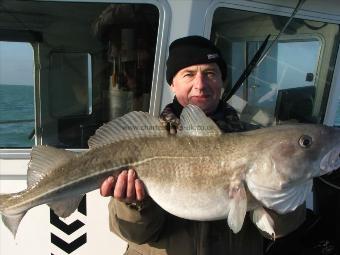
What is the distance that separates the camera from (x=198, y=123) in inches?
110

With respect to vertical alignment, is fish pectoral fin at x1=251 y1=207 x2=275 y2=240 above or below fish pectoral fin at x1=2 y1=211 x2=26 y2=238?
above

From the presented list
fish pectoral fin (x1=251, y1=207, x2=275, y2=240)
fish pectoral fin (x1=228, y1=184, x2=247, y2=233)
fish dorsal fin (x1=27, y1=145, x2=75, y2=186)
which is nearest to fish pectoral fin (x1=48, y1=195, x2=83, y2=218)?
fish dorsal fin (x1=27, y1=145, x2=75, y2=186)

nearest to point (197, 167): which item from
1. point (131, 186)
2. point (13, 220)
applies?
point (131, 186)

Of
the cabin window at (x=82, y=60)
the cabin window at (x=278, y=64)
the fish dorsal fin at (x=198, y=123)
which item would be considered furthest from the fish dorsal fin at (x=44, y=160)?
the cabin window at (x=278, y=64)

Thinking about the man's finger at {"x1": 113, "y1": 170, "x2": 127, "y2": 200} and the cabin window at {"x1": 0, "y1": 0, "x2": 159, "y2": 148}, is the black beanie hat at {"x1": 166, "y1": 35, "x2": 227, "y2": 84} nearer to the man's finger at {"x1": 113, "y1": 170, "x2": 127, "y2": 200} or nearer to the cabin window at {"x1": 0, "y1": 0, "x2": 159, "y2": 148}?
the cabin window at {"x1": 0, "y1": 0, "x2": 159, "y2": 148}

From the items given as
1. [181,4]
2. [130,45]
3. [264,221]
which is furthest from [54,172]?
[181,4]

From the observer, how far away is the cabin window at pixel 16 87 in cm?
416

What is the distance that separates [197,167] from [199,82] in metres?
0.62

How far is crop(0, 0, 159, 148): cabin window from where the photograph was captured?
4027mm

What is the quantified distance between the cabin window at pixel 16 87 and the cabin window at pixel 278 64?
60.2 inches

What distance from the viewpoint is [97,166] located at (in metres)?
2.90

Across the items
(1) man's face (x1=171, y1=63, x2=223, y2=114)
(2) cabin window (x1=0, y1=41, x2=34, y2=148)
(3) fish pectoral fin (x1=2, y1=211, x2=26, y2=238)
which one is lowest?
(3) fish pectoral fin (x1=2, y1=211, x2=26, y2=238)

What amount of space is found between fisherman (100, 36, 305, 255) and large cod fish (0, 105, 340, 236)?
0.10 metres

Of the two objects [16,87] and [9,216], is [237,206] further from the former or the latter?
[16,87]
